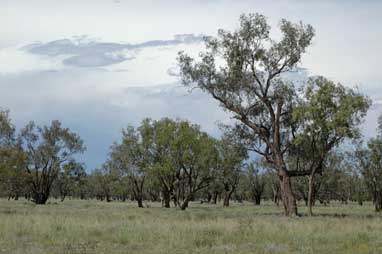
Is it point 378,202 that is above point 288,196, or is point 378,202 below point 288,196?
above

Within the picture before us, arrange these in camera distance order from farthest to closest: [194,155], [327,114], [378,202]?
1. [378,202]
2. [194,155]
3. [327,114]

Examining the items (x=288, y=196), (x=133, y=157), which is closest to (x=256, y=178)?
(x=133, y=157)

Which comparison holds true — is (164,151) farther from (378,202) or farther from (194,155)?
(378,202)

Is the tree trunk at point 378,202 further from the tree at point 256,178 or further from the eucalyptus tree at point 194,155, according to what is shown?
the tree at point 256,178

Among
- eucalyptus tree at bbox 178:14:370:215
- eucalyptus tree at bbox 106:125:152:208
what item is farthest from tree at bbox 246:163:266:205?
eucalyptus tree at bbox 178:14:370:215

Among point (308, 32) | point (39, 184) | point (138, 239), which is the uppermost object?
point (308, 32)

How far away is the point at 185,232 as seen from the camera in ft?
64.5

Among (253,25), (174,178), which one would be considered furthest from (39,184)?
(253,25)

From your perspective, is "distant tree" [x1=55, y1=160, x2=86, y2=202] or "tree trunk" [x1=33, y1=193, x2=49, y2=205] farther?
"distant tree" [x1=55, y1=160, x2=86, y2=202]

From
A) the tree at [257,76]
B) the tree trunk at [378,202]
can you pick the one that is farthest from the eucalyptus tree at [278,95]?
the tree trunk at [378,202]

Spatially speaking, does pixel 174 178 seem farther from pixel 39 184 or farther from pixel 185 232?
pixel 185 232

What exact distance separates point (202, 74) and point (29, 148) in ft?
127

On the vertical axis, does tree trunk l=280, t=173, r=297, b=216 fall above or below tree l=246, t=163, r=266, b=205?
below

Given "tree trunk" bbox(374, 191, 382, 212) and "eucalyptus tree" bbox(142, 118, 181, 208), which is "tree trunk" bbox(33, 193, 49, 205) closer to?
"eucalyptus tree" bbox(142, 118, 181, 208)
